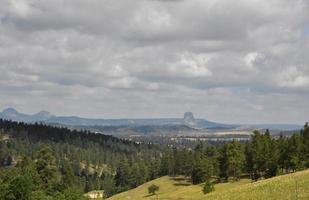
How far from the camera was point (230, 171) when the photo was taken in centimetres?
15488

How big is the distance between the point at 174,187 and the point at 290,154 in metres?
65.2

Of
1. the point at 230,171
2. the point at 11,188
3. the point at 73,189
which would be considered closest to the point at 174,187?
the point at 230,171

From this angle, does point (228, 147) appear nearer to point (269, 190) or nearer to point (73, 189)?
point (73, 189)

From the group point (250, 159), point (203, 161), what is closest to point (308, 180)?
point (250, 159)

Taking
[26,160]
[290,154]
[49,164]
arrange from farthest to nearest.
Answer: [26,160] → [49,164] → [290,154]

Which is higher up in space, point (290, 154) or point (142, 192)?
point (290, 154)

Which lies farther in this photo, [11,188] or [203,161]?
[203,161]

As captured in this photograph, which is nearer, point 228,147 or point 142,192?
point 228,147

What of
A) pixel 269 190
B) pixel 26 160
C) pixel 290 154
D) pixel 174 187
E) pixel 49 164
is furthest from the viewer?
pixel 174 187

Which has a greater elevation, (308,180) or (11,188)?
(308,180)

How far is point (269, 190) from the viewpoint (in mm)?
46125

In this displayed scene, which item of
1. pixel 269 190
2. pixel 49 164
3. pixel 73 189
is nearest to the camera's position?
pixel 269 190

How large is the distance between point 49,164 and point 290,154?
218 feet

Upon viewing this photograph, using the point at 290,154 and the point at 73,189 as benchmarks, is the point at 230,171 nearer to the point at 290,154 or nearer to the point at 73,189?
the point at 290,154
